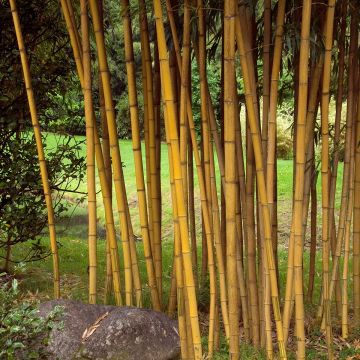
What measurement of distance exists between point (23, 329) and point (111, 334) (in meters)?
0.58

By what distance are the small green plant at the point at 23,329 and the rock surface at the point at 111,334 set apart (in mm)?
252

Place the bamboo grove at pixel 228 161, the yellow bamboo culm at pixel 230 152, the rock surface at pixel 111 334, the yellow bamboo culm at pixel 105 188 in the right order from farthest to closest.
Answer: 1. the yellow bamboo culm at pixel 105 188
2. the rock surface at pixel 111 334
3. the bamboo grove at pixel 228 161
4. the yellow bamboo culm at pixel 230 152

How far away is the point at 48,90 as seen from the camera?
15.0 ft

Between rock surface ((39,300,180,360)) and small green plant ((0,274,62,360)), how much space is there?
0.25 meters

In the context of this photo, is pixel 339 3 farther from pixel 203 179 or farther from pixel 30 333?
pixel 30 333

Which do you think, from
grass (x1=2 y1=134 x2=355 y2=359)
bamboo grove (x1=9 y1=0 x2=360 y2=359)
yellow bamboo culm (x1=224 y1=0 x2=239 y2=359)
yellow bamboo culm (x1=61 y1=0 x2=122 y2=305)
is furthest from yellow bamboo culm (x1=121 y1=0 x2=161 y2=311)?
grass (x1=2 y1=134 x2=355 y2=359)

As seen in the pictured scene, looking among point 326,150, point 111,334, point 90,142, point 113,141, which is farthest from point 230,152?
point 111,334

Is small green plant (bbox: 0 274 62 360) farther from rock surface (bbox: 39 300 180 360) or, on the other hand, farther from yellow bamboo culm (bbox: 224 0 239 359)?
yellow bamboo culm (bbox: 224 0 239 359)

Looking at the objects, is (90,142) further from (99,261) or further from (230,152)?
(99,261)

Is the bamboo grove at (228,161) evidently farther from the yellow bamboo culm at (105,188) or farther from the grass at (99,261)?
the grass at (99,261)

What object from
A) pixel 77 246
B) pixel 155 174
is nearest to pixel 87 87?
pixel 155 174

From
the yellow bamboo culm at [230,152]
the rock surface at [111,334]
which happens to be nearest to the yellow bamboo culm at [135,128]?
the rock surface at [111,334]

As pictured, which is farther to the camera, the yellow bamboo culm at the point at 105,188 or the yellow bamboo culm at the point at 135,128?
the yellow bamboo culm at the point at 105,188

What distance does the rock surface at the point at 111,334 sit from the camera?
282cm
